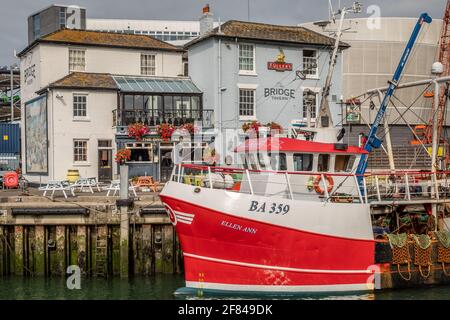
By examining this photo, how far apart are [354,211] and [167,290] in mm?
5789

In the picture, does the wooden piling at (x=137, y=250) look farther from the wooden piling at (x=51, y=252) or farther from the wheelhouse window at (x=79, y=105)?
the wheelhouse window at (x=79, y=105)

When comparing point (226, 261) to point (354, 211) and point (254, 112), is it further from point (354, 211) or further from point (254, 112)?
point (254, 112)

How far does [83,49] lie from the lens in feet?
118

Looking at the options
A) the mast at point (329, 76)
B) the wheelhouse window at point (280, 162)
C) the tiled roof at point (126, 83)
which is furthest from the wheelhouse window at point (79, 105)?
the wheelhouse window at point (280, 162)

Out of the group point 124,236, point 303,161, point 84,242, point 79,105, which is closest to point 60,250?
point 84,242

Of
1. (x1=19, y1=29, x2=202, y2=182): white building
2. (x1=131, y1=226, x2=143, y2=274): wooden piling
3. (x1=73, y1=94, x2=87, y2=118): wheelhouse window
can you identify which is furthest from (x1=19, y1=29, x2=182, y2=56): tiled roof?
(x1=131, y1=226, x2=143, y2=274): wooden piling

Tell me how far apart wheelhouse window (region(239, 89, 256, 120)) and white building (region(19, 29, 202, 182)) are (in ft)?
7.73

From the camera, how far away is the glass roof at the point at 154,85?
3388 cm

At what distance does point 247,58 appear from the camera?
34.4 m

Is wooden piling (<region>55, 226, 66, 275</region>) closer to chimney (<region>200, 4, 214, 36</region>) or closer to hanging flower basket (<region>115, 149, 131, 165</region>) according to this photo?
hanging flower basket (<region>115, 149, 131, 165</region>)

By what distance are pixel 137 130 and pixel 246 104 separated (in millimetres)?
6351

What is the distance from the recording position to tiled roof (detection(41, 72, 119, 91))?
1313 inches
